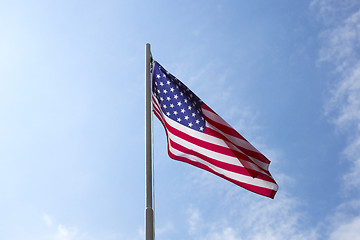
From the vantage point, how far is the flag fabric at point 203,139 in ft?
41.2

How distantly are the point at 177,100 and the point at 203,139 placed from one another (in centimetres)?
132

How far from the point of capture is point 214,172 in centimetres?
1259

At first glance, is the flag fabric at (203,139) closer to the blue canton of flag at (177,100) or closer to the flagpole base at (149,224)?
the blue canton of flag at (177,100)

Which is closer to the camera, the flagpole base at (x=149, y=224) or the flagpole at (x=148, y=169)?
the flagpole base at (x=149, y=224)

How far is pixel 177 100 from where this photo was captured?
1316cm

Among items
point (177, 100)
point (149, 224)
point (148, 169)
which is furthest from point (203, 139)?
point (149, 224)

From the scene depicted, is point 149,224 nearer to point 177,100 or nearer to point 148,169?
point 148,169

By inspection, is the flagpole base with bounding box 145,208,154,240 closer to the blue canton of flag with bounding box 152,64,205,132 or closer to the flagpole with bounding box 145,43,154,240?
the flagpole with bounding box 145,43,154,240

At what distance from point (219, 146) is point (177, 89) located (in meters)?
2.00

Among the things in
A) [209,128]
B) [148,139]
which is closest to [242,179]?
[209,128]

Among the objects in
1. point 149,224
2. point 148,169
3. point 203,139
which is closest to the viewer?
point 149,224

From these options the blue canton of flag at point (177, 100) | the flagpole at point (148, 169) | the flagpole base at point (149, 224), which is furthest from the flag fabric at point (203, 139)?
the flagpole base at point (149, 224)

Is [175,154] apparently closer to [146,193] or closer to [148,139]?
[148,139]

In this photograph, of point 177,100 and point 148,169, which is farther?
point 177,100
